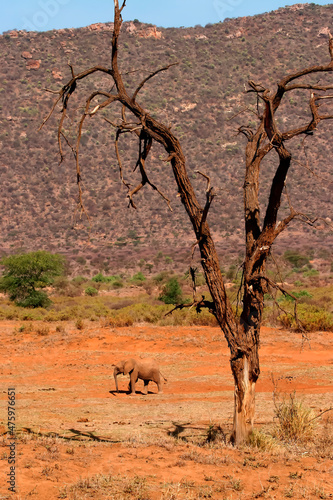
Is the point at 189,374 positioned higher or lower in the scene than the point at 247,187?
lower

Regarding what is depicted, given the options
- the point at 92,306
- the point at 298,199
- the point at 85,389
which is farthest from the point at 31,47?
the point at 85,389

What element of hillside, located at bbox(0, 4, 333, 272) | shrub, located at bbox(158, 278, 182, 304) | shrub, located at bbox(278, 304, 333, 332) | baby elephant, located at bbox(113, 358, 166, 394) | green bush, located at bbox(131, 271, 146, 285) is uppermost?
hillside, located at bbox(0, 4, 333, 272)

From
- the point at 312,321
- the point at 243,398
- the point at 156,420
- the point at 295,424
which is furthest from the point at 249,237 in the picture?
the point at 312,321

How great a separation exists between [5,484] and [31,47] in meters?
80.2

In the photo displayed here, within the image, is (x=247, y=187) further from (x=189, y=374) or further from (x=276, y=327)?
(x=276, y=327)

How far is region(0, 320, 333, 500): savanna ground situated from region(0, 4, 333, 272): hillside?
1304 inches

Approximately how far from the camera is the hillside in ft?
195

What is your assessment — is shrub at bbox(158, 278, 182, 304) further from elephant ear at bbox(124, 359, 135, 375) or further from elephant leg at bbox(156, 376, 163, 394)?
elephant ear at bbox(124, 359, 135, 375)

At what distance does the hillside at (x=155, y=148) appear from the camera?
59.4m

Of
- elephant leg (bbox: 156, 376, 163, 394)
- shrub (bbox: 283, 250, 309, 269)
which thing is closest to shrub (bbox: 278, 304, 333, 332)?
elephant leg (bbox: 156, 376, 163, 394)

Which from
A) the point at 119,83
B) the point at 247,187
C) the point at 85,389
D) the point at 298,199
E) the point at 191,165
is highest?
the point at 191,165

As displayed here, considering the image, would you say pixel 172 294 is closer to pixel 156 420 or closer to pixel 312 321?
pixel 312 321

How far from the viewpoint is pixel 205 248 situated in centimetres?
791

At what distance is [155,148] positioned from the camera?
209 feet
